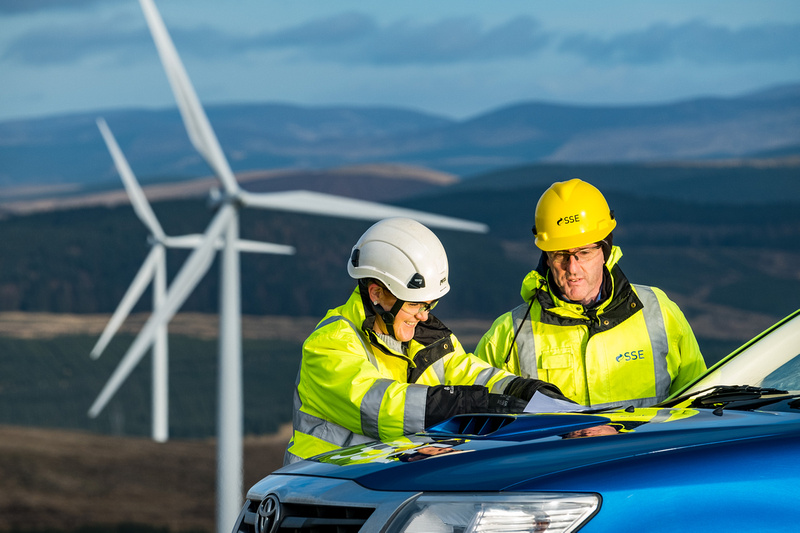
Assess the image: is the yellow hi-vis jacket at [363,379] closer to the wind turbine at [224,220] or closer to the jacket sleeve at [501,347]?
the jacket sleeve at [501,347]

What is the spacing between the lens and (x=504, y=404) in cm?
418

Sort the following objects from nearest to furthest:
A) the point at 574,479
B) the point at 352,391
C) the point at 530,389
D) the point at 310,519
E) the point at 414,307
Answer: the point at 574,479 < the point at 310,519 < the point at 352,391 < the point at 530,389 < the point at 414,307

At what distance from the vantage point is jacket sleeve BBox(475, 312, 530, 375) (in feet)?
19.4

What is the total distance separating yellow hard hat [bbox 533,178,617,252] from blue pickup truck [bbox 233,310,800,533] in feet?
7.55

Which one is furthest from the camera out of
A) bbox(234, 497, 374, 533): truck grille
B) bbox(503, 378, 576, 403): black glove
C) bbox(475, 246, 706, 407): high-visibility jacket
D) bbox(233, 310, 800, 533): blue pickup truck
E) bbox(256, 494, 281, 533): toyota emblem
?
bbox(475, 246, 706, 407): high-visibility jacket

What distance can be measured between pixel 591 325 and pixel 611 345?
135mm

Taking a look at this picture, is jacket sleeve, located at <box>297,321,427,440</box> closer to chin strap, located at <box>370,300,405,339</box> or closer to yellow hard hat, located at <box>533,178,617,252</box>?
chin strap, located at <box>370,300,405,339</box>

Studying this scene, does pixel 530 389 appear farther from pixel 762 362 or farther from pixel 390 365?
pixel 762 362

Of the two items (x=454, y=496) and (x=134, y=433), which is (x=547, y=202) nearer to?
(x=454, y=496)

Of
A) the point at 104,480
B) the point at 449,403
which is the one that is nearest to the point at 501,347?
the point at 449,403

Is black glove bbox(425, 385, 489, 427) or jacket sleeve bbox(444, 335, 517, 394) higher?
jacket sleeve bbox(444, 335, 517, 394)

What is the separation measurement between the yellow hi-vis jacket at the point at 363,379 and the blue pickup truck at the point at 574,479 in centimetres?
61

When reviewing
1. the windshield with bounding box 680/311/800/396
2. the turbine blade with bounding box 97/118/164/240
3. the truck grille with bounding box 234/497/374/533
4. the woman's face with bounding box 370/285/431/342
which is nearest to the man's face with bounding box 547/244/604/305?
the woman's face with bounding box 370/285/431/342

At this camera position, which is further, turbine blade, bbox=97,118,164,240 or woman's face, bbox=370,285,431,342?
turbine blade, bbox=97,118,164,240
